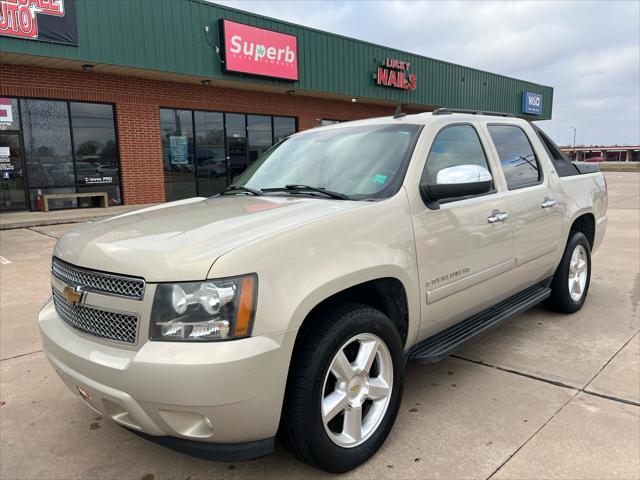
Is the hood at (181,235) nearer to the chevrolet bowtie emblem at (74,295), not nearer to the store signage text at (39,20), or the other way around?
the chevrolet bowtie emblem at (74,295)

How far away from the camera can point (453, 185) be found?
2.72 meters

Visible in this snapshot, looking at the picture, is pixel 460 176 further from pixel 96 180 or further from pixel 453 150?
pixel 96 180

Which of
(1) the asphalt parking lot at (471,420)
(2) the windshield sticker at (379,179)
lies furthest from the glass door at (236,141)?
(2) the windshield sticker at (379,179)

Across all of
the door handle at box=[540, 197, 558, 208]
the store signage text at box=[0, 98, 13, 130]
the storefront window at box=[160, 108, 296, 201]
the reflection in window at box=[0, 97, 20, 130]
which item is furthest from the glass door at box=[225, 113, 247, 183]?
the door handle at box=[540, 197, 558, 208]

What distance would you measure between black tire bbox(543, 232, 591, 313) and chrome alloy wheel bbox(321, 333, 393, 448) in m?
2.62

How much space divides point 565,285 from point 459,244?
2060 millimetres

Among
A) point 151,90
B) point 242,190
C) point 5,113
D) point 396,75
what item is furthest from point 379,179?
point 396,75

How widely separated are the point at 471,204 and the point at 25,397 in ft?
10.5

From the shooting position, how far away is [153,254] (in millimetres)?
2051

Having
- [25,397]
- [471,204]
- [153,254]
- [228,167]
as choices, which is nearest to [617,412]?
[471,204]

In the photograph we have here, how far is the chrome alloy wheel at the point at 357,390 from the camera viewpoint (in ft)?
7.50

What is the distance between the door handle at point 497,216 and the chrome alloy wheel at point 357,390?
4.21 ft

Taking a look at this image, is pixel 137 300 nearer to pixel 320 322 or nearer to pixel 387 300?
pixel 320 322

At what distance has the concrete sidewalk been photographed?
10516 millimetres
